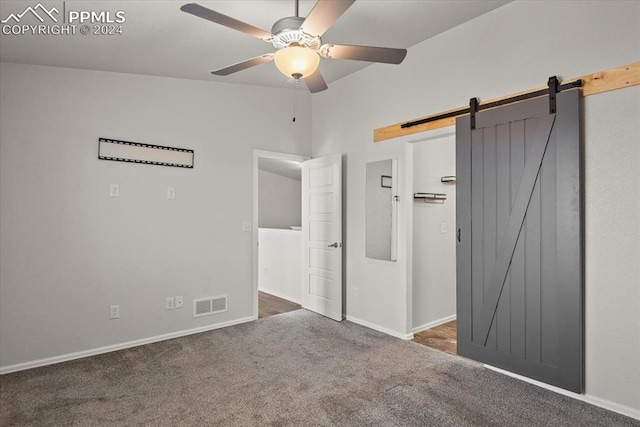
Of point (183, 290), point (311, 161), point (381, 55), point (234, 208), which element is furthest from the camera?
point (311, 161)

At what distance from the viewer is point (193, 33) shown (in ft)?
9.32

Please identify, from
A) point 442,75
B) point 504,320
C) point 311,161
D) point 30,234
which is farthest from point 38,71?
point 504,320

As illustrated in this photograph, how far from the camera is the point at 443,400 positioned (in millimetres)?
2480

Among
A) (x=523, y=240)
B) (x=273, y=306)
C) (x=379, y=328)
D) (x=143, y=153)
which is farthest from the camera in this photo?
(x=273, y=306)

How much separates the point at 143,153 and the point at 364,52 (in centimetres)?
250

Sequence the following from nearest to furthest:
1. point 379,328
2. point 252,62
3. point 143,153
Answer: point 252,62 → point 143,153 → point 379,328

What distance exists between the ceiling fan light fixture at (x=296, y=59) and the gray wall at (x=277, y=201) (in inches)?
222

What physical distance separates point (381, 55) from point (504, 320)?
2.21 meters

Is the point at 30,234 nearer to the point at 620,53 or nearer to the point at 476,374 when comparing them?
the point at 476,374

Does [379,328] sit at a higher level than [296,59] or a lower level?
lower

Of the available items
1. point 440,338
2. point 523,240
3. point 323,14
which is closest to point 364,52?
point 323,14

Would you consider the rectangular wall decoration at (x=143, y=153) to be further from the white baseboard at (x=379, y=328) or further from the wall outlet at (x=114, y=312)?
the white baseboard at (x=379, y=328)

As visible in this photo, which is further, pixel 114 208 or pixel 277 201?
pixel 277 201

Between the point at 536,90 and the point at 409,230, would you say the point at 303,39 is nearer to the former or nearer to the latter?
the point at 536,90
